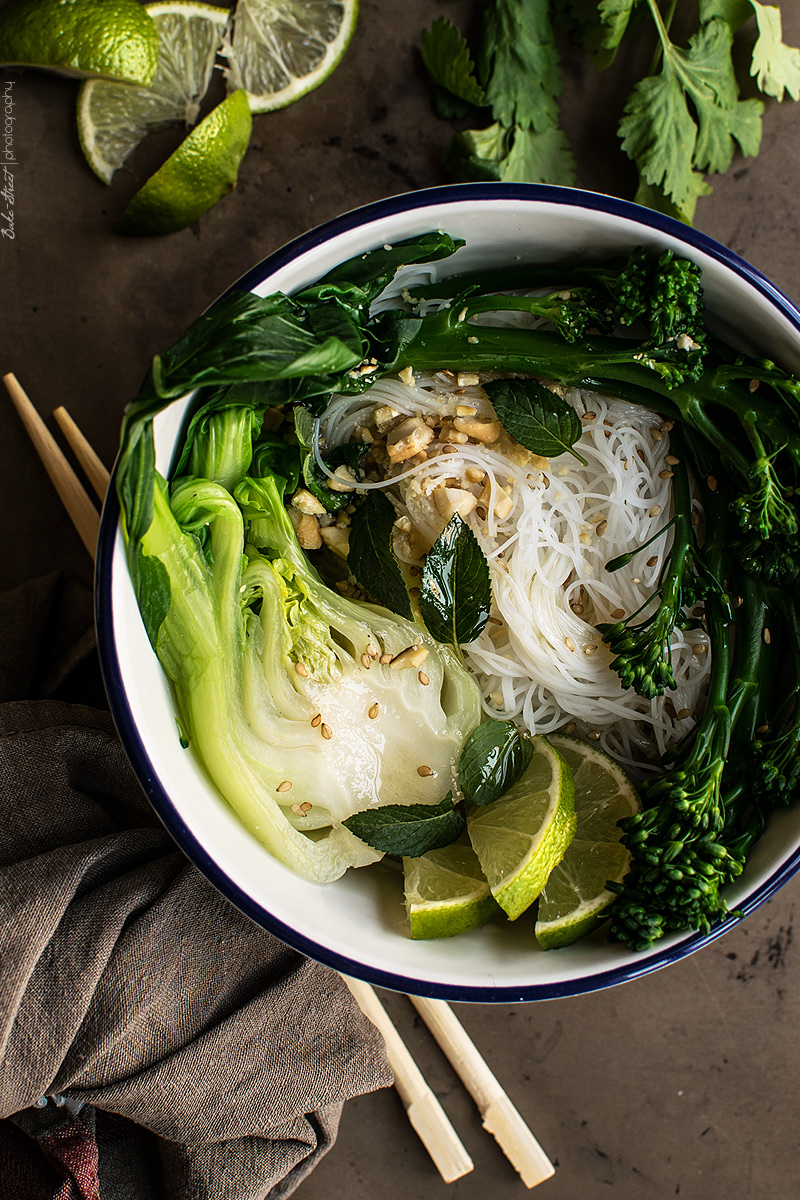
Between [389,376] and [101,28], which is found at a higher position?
[101,28]

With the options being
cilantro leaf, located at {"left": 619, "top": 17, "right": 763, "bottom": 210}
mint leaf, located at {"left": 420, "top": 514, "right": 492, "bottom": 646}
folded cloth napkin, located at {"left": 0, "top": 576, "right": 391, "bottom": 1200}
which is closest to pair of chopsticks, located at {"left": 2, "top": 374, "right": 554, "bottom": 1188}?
folded cloth napkin, located at {"left": 0, "top": 576, "right": 391, "bottom": 1200}

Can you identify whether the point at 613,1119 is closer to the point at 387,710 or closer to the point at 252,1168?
the point at 252,1168

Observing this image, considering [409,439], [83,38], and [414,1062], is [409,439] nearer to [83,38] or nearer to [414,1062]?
[83,38]

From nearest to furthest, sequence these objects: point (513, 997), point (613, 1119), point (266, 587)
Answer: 1. point (513, 997)
2. point (266, 587)
3. point (613, 1119)

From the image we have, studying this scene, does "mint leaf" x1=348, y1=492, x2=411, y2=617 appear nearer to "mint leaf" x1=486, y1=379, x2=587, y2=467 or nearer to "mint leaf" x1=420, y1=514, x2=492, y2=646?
"mint leaf" x1=420, y1=514, x2=492, y2=646

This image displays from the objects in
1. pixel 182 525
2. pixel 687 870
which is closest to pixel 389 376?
pixel 182 525

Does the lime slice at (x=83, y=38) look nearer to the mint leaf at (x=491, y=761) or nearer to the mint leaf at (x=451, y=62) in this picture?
the mint leaf at (x=451, y=62)

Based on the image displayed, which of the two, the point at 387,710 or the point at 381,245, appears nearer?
the point at 381,245
